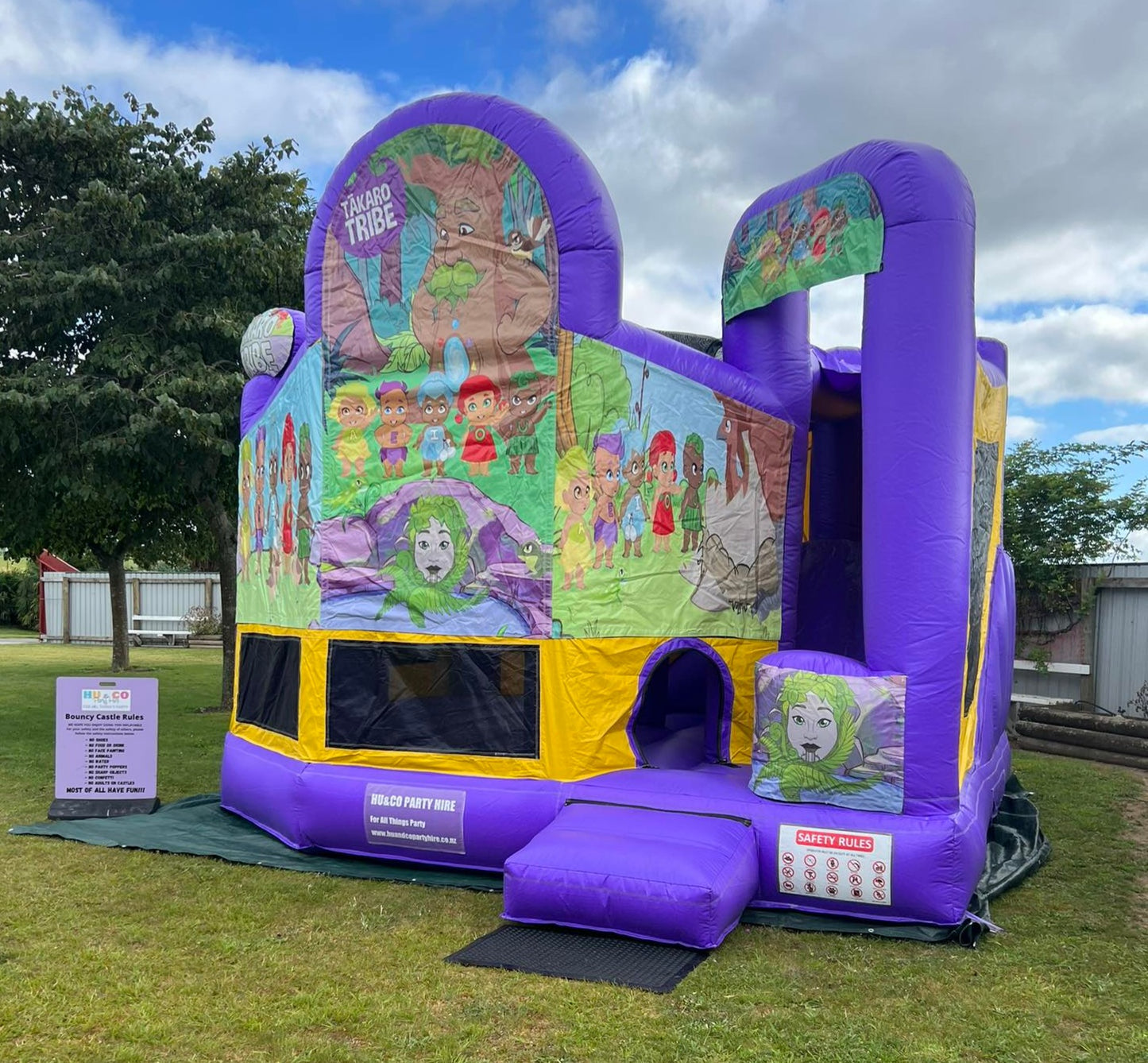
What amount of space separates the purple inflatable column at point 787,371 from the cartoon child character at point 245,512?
3.60 m

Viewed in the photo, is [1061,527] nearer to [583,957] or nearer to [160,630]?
[583,957]

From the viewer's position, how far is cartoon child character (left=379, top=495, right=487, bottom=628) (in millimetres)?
6539

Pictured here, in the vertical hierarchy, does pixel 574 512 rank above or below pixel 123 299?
below

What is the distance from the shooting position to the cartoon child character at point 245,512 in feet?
26.1

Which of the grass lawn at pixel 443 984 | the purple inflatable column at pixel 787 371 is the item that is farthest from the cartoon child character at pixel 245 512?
the purple inflatable column at pixel 787 371

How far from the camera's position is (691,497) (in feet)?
21.3

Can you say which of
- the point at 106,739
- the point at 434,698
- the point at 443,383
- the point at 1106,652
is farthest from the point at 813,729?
the point at 1106,652

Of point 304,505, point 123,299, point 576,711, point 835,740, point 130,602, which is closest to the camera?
point 835,740

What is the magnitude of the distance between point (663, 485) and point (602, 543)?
509 mm

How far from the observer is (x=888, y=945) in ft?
17.2

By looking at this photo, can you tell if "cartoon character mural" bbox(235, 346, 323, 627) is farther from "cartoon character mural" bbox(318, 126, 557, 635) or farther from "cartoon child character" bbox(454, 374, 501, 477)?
"cartoon child character" bbox(454, 374, 501, 477)

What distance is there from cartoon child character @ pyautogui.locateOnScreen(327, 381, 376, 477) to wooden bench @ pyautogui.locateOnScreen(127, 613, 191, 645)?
20.1 m

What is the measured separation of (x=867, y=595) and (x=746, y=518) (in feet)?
3.47

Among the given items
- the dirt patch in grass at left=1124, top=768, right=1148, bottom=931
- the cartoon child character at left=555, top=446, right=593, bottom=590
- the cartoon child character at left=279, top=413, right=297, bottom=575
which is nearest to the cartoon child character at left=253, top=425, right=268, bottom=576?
the cartoon child character at left=279, top=413, right=297, bottom=575
